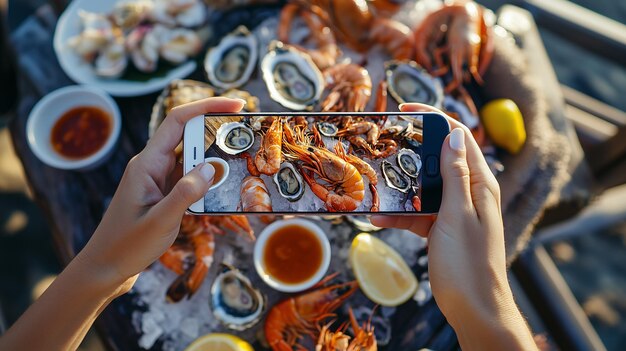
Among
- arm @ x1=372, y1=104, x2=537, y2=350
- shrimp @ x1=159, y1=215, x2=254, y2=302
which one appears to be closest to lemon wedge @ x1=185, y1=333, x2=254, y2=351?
shrimp @ x1=159, y1=215, x2=254, y2=302

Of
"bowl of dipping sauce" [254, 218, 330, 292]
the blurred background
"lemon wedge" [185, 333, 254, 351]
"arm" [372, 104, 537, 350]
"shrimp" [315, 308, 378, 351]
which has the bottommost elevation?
the blurred background

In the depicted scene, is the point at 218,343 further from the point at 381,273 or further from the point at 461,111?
the point at 461,111

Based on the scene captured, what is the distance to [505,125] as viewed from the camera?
215cm

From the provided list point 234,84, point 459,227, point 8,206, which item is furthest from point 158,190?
point 8,206

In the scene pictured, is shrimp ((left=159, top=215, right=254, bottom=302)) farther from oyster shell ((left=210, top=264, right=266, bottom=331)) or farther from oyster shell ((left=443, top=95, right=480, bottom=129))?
oyster shell ((left=443, top=95, right=480, bottom=129))

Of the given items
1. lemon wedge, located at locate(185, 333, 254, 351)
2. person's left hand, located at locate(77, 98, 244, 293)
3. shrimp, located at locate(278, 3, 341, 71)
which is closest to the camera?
person's left hand, located at locate(77, 98, 244, 293)

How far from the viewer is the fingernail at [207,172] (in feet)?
4.42

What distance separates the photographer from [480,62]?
2.37m

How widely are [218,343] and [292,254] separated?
43 centimetres

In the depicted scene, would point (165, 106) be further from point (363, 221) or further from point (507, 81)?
point (507, 81)

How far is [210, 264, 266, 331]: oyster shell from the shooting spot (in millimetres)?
1655

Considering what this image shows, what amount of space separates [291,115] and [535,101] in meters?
1.46

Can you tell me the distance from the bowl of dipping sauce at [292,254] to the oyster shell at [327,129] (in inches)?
17.0

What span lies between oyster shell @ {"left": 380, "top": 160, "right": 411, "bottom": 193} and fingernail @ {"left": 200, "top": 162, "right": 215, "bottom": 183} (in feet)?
1.84
